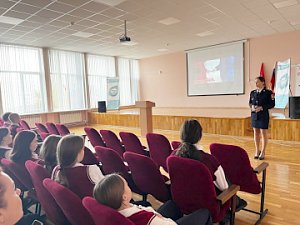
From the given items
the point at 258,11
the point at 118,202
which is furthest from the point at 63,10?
the point at 118,202

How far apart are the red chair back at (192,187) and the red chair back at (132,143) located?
49.3 inches

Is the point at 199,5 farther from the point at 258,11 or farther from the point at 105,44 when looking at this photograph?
the point at 105,44

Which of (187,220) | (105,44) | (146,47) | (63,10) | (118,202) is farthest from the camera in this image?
(146,47)

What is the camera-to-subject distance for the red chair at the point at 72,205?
51.3 inches

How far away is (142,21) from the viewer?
20.6ft

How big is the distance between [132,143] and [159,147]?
1.22 feet

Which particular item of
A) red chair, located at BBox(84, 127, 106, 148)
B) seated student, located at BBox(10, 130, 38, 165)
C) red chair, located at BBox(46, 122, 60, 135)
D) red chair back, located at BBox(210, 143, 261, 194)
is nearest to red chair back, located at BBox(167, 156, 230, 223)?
red chair back, located at BBox(210, 143, 261, 194)

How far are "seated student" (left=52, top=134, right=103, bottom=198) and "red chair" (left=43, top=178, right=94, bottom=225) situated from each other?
0.26 m

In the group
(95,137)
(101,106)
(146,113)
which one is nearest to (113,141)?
(95,137)

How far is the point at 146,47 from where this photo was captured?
9.75 m

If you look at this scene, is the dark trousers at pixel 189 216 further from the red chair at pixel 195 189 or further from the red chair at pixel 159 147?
the red chair at pixel 159 147

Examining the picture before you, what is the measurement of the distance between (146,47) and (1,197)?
9413 millimetres

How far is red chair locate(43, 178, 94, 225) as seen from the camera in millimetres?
1303

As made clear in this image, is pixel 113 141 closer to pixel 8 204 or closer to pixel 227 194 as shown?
pixel 227 194
